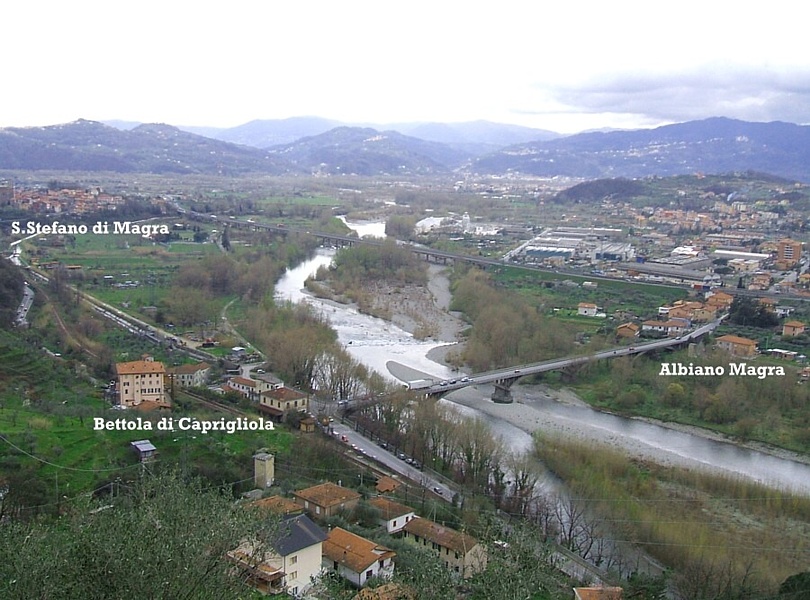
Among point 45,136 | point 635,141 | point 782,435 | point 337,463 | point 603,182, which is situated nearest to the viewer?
point 337,463

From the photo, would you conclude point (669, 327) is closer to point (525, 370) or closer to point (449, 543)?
point (525, 370)

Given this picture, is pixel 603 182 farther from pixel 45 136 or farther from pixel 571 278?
pixel 45 136

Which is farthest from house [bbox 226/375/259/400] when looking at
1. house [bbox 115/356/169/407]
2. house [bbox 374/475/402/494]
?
house [bbox 374/475/402/494]

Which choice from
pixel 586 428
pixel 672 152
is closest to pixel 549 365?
pixel 586 428

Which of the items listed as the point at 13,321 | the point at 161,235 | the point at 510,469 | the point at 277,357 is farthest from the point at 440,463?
the point at 161,235

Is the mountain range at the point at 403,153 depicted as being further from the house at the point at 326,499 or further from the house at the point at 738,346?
the house at the point at 326,499
